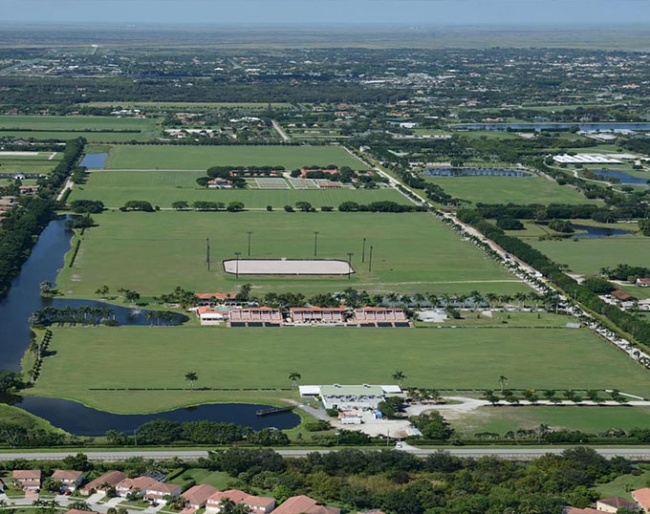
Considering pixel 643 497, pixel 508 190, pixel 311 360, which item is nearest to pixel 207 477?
pixel 311 360

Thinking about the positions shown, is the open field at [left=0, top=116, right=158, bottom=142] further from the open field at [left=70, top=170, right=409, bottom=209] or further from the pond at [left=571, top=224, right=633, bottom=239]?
the pond at [left=571, top=224, right=633, bottom=239]

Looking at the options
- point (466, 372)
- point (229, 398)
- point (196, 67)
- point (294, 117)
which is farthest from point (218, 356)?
point (196, 67)

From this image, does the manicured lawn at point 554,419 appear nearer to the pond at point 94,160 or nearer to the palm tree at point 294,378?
the palm tree at point 294,378

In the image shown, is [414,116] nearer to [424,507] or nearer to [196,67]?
[196,67]

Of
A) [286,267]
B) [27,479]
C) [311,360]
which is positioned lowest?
[311,360]

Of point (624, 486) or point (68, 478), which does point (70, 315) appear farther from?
point (624, 486)

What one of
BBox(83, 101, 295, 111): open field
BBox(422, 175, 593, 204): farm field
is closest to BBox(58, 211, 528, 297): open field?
BBox(422, 175, 593, 204): farm field
